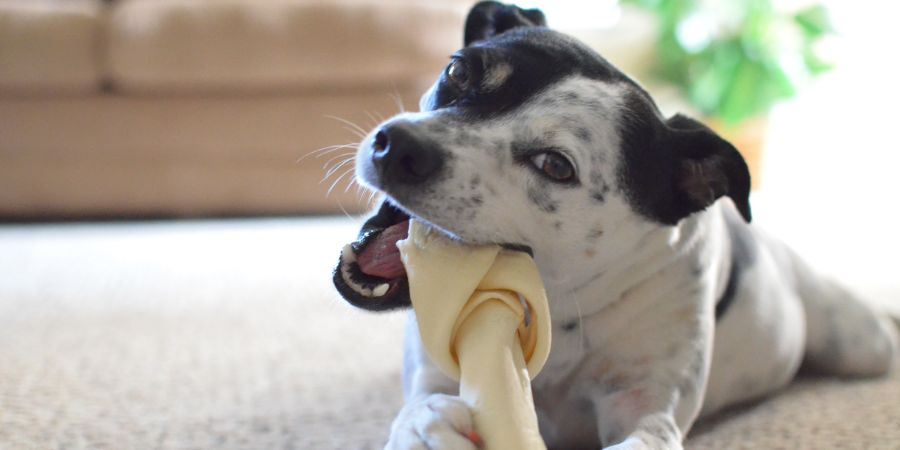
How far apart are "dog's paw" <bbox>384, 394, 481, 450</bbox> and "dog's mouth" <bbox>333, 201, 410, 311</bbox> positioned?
0.14 meters

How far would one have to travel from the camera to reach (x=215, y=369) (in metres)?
1.78

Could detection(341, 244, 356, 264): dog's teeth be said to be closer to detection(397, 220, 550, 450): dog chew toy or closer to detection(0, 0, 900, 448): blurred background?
detection(397, 220, 550, 450): dog chew toy

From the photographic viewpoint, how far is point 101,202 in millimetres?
3672

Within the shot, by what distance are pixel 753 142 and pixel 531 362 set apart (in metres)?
3.80

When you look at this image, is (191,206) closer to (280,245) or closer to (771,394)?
(280,245)

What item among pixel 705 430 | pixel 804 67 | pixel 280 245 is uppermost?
pixel 804 67

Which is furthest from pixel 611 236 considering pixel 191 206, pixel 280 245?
pixel 191 206

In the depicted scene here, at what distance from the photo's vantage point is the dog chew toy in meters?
1.09

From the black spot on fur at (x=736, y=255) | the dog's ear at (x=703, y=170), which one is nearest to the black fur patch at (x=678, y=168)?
the dog's ear at (x=703, y=170)

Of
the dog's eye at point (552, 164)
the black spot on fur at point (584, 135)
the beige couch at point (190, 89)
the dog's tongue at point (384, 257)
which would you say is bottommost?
the dog's tongue at point (384, 257)

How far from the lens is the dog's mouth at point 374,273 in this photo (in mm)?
1185

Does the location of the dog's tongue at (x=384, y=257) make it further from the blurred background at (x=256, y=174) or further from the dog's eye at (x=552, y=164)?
the blurred background at (x=256, y=174)

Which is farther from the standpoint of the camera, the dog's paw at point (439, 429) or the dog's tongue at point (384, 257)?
the dog's tongue at point (384, 257)

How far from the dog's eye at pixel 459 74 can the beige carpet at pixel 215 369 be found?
13.9 inches
